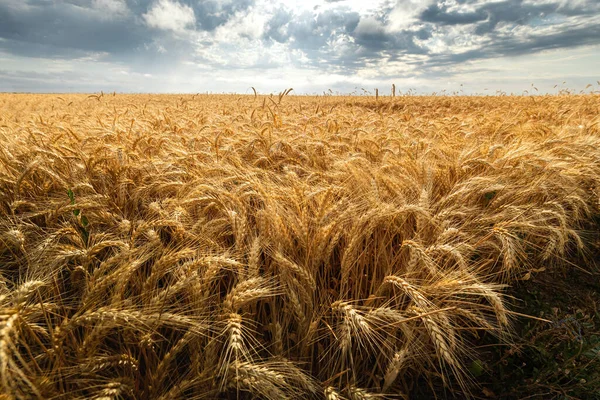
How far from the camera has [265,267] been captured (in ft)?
5.60

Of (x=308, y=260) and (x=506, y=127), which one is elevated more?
(x=506, y=127)

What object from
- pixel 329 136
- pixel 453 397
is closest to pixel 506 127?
pixel 329 136

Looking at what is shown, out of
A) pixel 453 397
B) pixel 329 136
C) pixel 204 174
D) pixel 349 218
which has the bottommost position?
pixel 453 397

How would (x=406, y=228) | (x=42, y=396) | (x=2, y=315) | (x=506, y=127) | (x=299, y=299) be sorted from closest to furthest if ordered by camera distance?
(x=2, y=315) → (x=42, y=396) → (x=299, y=299) → (x=406, y=228) → (x=506, y=127)

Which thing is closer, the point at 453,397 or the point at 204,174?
the point at 453,397

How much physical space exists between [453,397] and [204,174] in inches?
78.7

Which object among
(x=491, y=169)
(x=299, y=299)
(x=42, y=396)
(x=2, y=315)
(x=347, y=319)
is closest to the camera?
(x=2, y=315)

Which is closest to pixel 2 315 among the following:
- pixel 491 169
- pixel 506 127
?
pixel 491 169

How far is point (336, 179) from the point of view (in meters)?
2.42

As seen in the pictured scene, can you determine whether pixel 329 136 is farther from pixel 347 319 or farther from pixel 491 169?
pixel 347 319

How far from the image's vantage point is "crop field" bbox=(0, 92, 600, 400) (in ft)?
4.07

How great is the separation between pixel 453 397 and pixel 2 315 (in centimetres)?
181

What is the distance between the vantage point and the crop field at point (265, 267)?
1.24m

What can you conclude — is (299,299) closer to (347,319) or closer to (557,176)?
(347,319)
